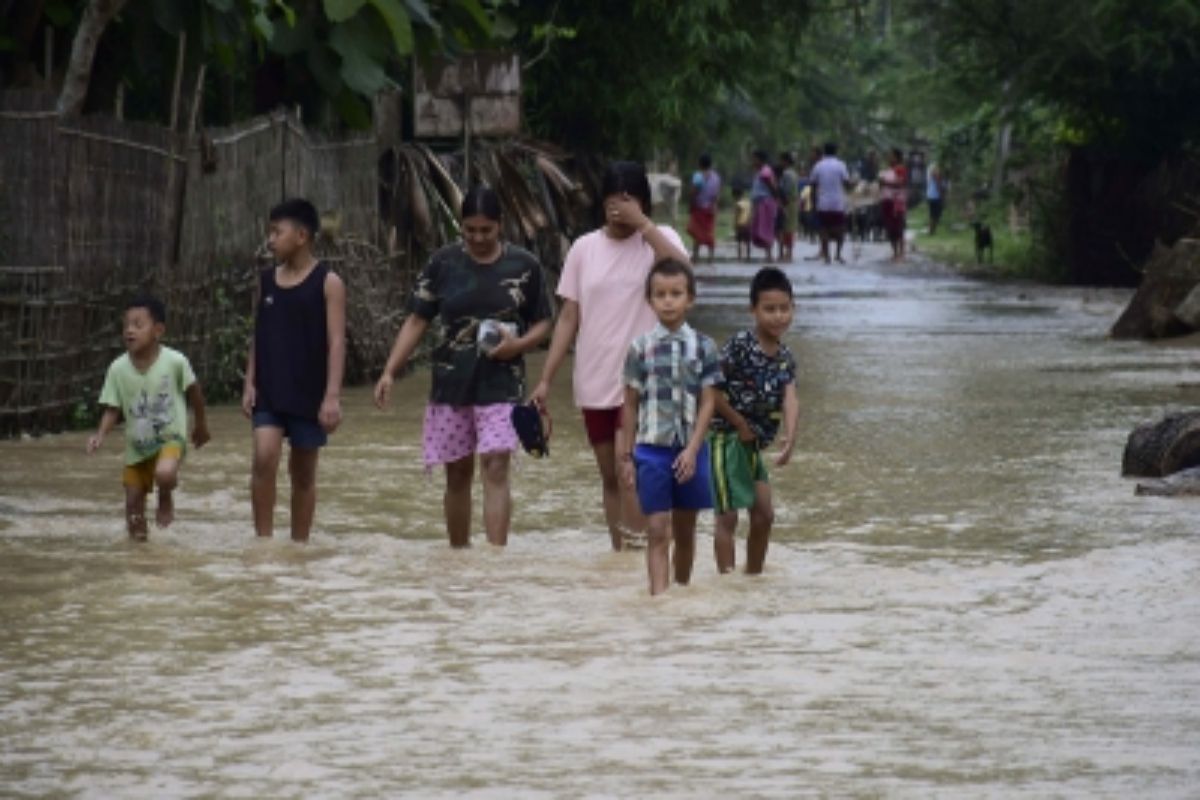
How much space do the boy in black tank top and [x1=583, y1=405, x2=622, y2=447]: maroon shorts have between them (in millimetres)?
949

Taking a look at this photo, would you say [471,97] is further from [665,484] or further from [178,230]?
[665,484]

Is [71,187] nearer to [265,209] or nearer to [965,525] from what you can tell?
[265,209]

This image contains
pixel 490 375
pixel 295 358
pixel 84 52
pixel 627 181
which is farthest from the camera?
pixel 84 52

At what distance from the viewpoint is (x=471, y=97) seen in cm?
2125

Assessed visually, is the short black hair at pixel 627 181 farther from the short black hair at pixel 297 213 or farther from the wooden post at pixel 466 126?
the wooden post at pixel 466 126

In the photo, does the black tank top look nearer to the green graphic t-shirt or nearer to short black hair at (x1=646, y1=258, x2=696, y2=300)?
the green graphic t-shirt

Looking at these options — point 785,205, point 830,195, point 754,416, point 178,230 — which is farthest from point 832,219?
point 754,416

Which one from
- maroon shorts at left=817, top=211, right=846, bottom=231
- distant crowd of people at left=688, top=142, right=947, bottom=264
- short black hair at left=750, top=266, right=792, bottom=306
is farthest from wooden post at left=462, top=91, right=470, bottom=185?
maroon shorts at left=817, top=211, right=846, bottom=231

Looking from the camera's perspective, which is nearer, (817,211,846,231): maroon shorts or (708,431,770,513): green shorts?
(708,431,770,513): green shorts

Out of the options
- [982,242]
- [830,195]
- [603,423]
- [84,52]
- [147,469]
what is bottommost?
[147,469]

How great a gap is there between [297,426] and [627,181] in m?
1.62

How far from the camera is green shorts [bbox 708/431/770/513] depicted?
373 inches

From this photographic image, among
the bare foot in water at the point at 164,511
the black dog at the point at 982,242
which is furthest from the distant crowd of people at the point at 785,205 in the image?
the bare foot in water at the point at 164,511

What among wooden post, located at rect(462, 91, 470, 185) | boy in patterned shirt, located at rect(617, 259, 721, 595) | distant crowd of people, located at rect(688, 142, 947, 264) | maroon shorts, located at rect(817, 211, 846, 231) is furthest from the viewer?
maroon shorts, located at rect(817, 211, 846, 231)
